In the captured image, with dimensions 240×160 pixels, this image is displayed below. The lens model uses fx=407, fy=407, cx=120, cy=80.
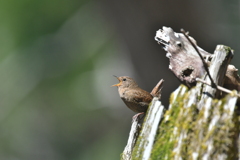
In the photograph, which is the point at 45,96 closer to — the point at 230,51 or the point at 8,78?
the point at 8,78

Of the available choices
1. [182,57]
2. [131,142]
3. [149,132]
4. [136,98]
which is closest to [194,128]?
[149,132]

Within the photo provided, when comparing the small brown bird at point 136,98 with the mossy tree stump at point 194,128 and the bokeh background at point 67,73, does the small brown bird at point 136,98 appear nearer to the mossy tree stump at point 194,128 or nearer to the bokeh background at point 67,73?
the mossy tree stump at point 194,128

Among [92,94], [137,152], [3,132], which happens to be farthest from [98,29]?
[137,152]

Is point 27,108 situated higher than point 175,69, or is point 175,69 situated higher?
point 27,108

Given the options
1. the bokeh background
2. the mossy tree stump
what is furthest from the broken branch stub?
the bokeh background

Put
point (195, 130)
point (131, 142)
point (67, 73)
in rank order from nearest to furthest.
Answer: point (195, 130) < point (131, 142) < point (67, 73)

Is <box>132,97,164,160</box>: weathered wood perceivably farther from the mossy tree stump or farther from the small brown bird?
the small brown bird

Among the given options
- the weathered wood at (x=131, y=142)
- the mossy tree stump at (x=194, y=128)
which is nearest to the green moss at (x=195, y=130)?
the mossy tree stump at (x=194, y=128)

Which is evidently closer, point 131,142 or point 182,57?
point 182,57

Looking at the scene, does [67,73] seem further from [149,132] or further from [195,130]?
[195,130]
